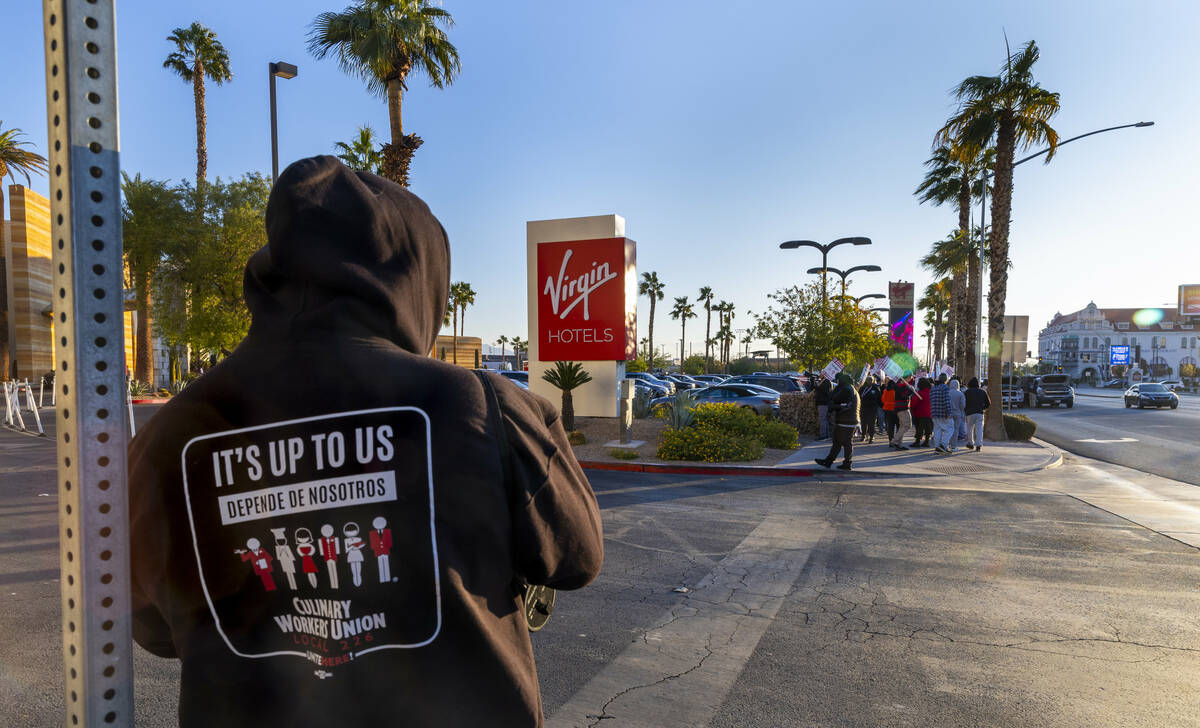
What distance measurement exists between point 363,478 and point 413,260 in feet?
1.60

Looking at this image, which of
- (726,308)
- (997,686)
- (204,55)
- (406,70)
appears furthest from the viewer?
(726,308)

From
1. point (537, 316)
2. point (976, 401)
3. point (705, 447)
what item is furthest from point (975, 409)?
point (537, 316)

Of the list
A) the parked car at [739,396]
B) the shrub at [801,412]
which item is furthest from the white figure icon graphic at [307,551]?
the parked car at [739,396]

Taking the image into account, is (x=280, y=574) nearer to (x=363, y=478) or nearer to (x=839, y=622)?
(x=363, y=478)

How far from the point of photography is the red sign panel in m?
16.1

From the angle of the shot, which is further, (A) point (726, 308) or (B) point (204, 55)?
(A) point (726, 308)

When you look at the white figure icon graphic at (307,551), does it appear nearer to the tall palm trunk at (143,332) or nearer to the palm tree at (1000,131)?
the palm tree at (1000,131)

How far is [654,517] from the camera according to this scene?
27.6 ft

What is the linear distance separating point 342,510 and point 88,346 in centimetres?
51

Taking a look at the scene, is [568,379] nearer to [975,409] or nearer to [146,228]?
[975,409]

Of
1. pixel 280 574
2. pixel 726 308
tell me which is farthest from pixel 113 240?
pixel 726 308

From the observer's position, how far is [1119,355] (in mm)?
98312

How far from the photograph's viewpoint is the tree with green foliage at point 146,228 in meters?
25.8

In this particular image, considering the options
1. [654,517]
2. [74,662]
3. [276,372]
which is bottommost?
[654,517]
